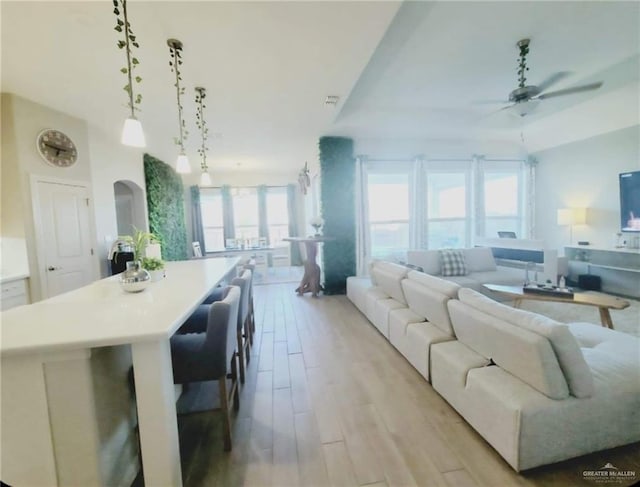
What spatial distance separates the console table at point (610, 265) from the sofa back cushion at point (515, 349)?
13.8ft

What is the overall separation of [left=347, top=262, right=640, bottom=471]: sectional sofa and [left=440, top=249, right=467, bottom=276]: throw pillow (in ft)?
7.57

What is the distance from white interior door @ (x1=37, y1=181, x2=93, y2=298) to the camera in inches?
134

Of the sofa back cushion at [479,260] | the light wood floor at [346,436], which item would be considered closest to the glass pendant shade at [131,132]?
the light wood floor at [346,436]

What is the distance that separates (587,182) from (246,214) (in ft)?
25.3

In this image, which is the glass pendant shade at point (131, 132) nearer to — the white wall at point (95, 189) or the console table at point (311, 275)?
the white wall at point (95, 189)

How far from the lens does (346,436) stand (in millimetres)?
1796

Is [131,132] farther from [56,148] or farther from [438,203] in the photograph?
[438,203]

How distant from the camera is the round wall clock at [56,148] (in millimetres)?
3352

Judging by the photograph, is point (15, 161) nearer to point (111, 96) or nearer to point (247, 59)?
point (111, 96)

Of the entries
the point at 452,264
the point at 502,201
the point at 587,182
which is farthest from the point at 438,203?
the point at 587,182

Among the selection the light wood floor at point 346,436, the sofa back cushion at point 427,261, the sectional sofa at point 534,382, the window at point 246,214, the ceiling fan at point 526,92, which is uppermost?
the ceiling fan at point 526,92

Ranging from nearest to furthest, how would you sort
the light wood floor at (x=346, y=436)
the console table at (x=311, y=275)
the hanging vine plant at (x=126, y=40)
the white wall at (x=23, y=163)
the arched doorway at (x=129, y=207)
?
the light wood floor at (x=346, y=436) < the hanging vine plant at (x=126, y=40) < the white wall at (x=23, y=163) < the console table at (x=311, y=275) < the arched doorway at (x=129, y=207)

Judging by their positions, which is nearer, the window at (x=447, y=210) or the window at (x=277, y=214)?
the window at (x=447, y=210)

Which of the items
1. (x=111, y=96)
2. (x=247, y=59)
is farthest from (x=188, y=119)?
(x=247, y=59)
